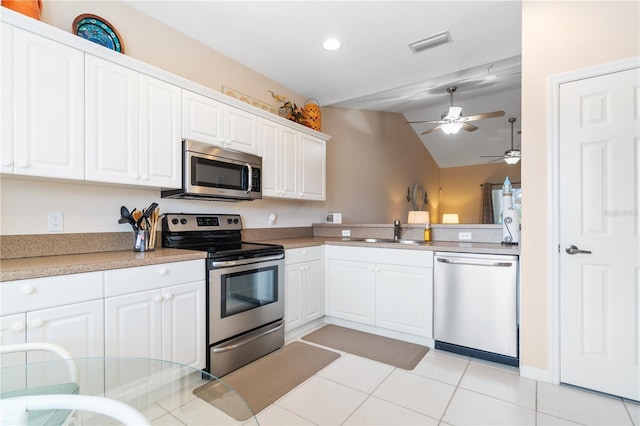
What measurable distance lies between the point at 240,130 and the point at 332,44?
1174mm

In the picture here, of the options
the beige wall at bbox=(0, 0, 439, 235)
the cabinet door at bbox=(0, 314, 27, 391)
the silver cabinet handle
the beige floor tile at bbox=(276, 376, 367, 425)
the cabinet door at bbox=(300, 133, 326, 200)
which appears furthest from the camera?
the cabinet door at bbox=(300, 133, 326, 200)

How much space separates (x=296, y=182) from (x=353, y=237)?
970mm

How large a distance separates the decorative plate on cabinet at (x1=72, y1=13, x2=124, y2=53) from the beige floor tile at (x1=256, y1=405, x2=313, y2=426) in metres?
2.58

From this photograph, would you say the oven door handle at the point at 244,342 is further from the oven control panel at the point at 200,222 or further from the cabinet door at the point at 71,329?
the oven control panel at the point at 200,222

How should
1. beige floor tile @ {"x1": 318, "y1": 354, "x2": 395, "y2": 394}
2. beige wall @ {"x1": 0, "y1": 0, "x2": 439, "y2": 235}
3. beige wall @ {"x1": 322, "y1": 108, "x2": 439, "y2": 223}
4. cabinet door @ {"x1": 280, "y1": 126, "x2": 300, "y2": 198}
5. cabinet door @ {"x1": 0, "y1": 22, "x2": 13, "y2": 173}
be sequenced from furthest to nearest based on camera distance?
1. beige wall @ {"x1": 322, "y1": 108, "x2": 439, "y2": 223}
2. cabinet door @ {"x1": 280, "y1": 126, "x2": 300, "y2": 198}
3. beige floor tile @ {"x1": 318, "y1": 354, "x2": 395, "y2": 394}
4. beige wall @ {"x1": 0, "y1": 0, "x2": 439, "y2": 235}
5. cabinet door @ {"x1": 0, "y1": 22, "x2": 13, "y2": 173}

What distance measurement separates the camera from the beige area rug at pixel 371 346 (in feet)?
8.18

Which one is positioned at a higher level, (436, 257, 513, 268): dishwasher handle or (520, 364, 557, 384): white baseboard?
(436, 257, 513, 268): dishwasher handle

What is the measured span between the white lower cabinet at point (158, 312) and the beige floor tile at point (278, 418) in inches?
23.6

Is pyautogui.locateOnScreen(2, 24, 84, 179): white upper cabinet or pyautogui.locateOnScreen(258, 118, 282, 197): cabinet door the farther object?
pyautogui.locateOnScreen(258, 118, 282, 197): cabinet door

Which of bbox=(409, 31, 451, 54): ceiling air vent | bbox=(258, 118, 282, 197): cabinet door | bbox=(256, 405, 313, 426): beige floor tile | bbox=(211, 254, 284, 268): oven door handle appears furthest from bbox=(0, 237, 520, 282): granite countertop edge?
bbox=(409, 31, 451, 54): ceiling air vent

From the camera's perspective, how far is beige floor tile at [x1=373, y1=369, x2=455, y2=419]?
187 cm

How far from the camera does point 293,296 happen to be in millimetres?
2891

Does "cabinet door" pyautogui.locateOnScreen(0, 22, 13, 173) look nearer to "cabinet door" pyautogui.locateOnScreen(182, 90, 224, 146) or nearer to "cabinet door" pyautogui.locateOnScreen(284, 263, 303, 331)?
"cabinet door" pyautogui.locateOnScreen(182, 90, 224, 146)

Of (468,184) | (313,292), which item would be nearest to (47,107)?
(313,292)
